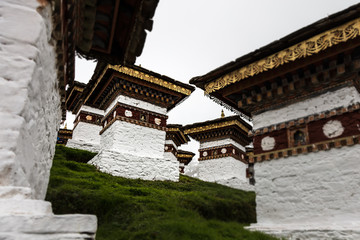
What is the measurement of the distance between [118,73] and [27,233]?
10.8m

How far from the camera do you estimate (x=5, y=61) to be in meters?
1.74

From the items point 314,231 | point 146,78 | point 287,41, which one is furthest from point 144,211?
point 146,78

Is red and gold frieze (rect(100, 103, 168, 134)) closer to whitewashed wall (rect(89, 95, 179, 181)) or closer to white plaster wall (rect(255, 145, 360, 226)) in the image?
whitewashed wall (rect(89, 95, 179, 181))

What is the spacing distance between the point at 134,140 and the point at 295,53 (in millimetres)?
8017

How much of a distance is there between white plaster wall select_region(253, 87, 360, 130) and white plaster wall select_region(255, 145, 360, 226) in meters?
0.95

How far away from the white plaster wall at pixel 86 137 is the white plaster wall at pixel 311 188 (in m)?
13.9

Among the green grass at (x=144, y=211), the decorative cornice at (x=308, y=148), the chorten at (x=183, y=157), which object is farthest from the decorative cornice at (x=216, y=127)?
the chorten at (x=183, y=157)

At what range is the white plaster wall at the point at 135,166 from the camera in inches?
418

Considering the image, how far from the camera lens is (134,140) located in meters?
11.7

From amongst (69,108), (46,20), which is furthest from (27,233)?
(69,108)

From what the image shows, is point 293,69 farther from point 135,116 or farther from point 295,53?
point 135,116

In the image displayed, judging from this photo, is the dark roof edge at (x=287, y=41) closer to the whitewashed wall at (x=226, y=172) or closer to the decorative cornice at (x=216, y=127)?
the decorative cornice at (x=216, y=127)

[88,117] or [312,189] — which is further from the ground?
[88,117]

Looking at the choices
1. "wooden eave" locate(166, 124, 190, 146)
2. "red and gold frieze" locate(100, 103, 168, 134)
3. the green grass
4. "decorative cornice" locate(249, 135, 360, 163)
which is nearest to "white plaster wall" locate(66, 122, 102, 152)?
"red and gold frieze" locate(100, 103, 168, 134)
